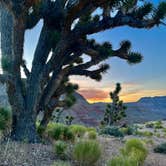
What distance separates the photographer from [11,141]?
37.8 feet

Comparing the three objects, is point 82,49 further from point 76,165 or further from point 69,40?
point 76,165

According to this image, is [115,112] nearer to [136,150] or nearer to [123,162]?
[136,150]

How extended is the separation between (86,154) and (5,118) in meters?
4.71

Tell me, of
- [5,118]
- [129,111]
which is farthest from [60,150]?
[129,111]

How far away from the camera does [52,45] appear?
504 inches

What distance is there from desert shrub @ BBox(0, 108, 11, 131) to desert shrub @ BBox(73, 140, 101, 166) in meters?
3.76

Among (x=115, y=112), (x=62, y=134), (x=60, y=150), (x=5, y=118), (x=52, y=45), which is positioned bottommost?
(x=60, y=150)

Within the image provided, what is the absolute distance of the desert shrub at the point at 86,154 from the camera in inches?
383

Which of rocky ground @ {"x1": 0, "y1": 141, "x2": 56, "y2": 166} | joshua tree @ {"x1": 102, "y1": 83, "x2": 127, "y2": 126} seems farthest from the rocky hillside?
rocky ground @ {"x1": 0, "y1": 141, "x2": 56, "y2": 166}

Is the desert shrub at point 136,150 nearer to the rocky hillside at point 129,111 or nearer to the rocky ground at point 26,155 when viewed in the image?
the rocky ground at point 26,155

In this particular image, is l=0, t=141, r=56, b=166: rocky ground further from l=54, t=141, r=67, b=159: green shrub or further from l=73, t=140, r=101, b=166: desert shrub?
l=73, t=140, r=101, b=166: desert shrub

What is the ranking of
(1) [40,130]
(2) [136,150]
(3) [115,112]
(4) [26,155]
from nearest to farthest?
1. (4) [26,155]
2. (2) [136,150]
3. (1) [40,130]
4. (3) [115,112]

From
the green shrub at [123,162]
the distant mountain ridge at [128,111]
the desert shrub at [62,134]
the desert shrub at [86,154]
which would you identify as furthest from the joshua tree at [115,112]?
the distant mountain ridge at [128,111]

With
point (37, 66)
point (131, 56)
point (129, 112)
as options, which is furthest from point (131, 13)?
point (129, 112)
